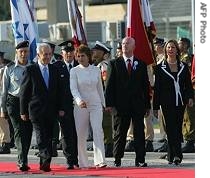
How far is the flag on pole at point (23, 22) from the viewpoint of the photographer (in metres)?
16.5

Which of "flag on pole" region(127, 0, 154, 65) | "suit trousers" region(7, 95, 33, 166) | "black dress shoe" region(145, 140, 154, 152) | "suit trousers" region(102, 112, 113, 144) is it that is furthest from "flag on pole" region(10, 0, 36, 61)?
"suit trousers" region(7, 95, 33, 166)

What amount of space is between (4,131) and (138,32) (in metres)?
3.59

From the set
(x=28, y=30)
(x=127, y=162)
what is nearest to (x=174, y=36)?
(x=28, y=30)

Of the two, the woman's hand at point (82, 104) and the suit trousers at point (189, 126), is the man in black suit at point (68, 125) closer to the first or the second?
Answer: the woman's hand at point (82, 104)

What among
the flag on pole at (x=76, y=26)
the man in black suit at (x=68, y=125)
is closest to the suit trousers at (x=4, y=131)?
the flag on pole at (x=76, y=26)

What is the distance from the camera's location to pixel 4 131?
16812mm

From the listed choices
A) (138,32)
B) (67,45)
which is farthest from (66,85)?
(138,32)

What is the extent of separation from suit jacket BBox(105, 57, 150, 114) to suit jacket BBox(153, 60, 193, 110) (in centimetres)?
24

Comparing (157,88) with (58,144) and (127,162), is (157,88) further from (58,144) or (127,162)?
(58,144)

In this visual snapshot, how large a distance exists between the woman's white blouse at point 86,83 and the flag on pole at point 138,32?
7.77ft

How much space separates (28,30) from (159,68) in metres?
4.63

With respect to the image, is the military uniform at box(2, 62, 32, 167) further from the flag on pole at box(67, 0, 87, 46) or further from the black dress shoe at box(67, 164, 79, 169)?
the flag on pole at box(67, 0, 87, 46)

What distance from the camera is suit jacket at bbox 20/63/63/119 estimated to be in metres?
12.4

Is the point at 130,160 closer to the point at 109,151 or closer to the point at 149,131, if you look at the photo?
the point at 109,151
